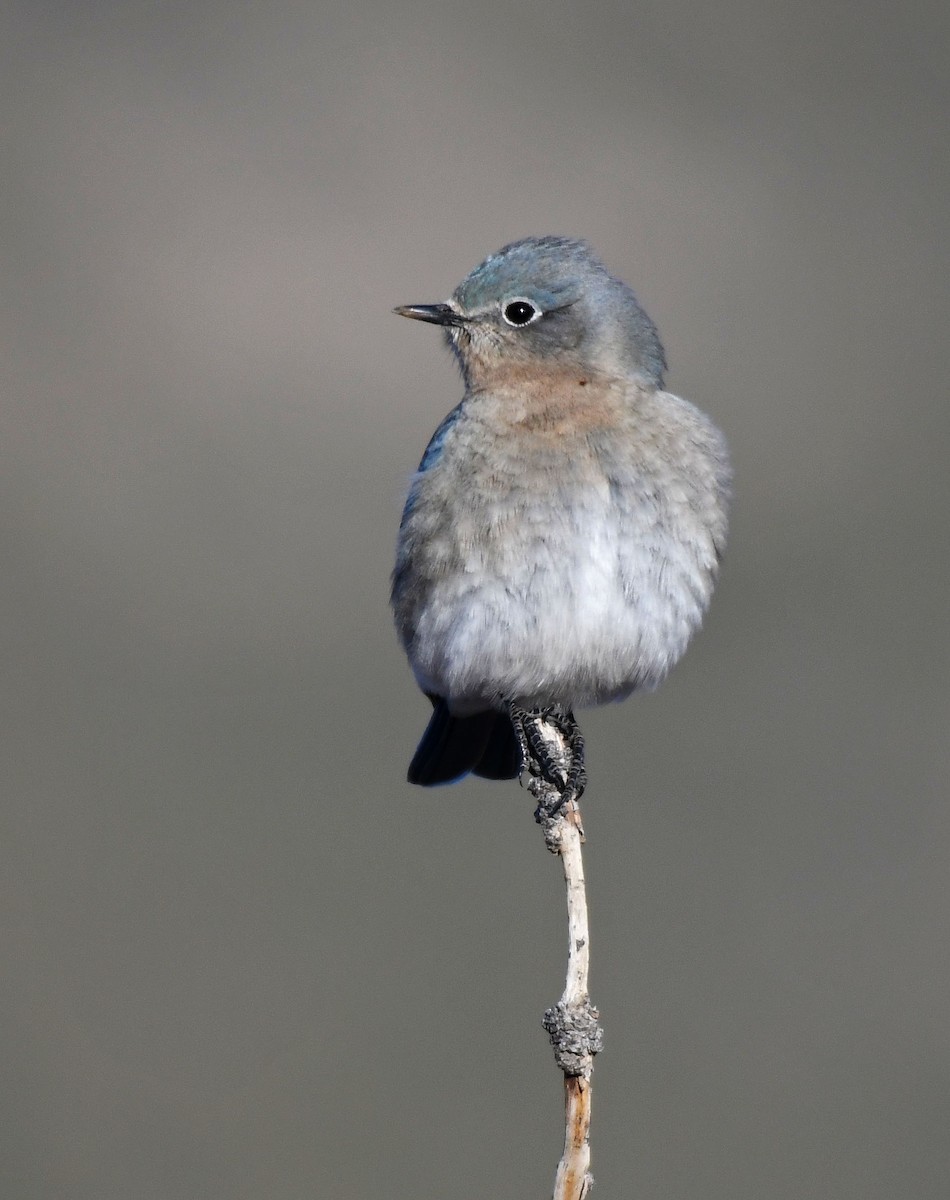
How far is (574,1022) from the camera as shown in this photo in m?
3.29

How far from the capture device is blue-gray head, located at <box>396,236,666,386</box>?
15.1 ft

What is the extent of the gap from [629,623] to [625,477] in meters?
0.44

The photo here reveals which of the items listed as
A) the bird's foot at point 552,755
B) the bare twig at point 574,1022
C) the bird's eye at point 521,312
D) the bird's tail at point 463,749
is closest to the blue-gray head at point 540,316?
the bird's eye at point 521,312

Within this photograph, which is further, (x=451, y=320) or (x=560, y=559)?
(x=451, y=320)

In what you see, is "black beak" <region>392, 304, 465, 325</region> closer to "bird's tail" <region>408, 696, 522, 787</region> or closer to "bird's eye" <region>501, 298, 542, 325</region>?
"bird's eye" <region>501, 298, 542, 325</region>

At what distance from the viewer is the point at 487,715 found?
520 cm

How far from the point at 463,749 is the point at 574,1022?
78.0 inches

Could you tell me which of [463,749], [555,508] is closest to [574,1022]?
[555,508]

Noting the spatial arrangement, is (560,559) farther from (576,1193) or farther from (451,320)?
(576,1193)

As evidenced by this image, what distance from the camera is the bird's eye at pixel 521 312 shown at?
4633 mm

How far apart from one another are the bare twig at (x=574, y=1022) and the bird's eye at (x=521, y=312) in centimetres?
161

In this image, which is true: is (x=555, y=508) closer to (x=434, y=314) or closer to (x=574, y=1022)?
(x=434, y=314)

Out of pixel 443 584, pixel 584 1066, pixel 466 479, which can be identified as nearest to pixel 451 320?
pixel 466 479

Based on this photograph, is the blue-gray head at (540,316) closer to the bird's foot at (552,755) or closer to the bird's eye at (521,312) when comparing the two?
the bird's eye at (521,312)
